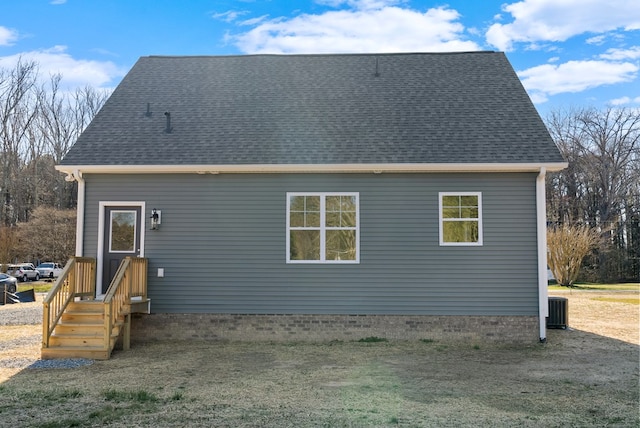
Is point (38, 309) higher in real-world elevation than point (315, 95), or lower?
lower

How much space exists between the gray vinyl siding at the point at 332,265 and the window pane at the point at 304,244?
0.20 m

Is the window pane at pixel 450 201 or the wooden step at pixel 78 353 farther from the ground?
the window pane at pixel 450 201

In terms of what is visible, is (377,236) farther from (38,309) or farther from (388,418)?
(38,309)

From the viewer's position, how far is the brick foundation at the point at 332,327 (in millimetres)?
9797

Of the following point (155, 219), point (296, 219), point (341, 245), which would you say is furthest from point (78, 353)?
point (341, 245)

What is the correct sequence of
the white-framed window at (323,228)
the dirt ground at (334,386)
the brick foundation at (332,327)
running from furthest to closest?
the white-framed window at (323,228) < the brick foundation at (332,327) < the dirt ground at (334,386)

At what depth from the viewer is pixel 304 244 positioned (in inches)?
396

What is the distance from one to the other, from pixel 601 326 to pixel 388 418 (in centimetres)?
939

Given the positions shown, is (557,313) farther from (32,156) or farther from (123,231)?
(32,156)

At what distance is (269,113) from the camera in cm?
1161

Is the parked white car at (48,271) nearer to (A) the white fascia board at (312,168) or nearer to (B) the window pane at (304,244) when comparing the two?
(A) the white fascia board at (312,168)

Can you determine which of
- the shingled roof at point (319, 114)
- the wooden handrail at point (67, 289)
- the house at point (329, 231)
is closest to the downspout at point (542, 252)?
the house at point (329, 231)

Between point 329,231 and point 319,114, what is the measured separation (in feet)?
9.59

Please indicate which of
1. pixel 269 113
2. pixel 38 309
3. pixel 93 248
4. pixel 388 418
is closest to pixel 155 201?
pixel 93 248
